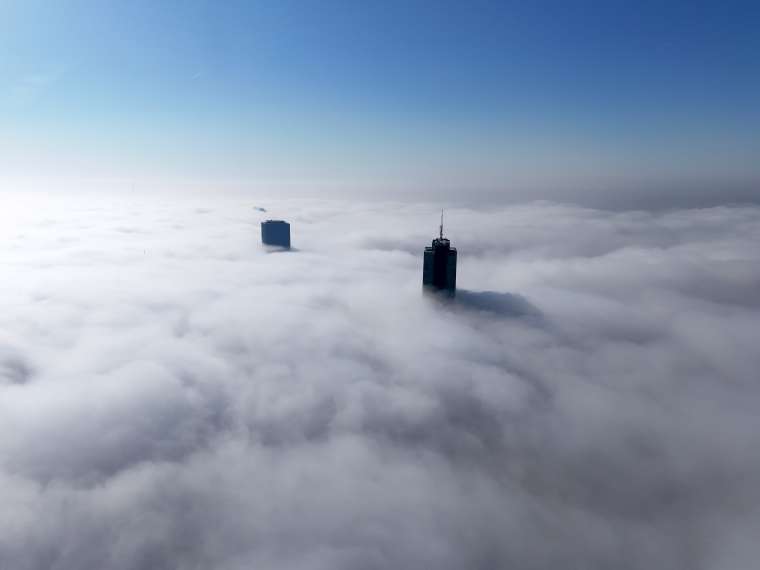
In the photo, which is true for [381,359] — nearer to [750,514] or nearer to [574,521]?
[574,521]

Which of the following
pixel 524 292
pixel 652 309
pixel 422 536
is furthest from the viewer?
pixel 524 292

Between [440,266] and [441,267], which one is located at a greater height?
[440,266]

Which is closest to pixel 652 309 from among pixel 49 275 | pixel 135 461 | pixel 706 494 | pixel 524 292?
pixel 524 292

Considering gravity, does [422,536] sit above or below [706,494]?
above

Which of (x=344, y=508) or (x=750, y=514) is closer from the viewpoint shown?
(x=344, y=508)

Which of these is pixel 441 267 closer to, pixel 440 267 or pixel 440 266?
pixel 440 267

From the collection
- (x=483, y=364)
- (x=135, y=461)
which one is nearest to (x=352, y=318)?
(x=483, y=364)

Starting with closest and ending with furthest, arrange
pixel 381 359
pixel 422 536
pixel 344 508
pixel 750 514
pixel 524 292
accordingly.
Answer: pixel 422 536, pixel 344 508, pixel 750 514, pixel 381 359, pixel 524 292

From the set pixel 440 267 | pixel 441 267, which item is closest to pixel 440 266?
pixel 440 267
